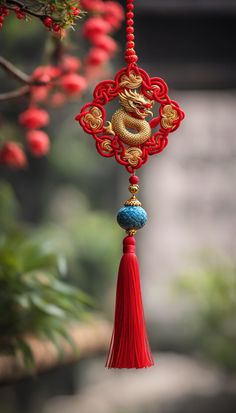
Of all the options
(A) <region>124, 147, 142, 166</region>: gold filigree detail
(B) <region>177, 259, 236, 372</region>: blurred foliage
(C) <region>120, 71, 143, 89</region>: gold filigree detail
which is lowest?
(A) <region>124, 147, 142, 166</region>: gold filigree detail

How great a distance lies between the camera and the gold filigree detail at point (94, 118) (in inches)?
52.4

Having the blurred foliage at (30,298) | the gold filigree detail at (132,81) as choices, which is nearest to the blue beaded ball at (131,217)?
the gold filigree detail at (132,81)

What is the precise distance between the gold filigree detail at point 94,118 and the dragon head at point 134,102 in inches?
1.9

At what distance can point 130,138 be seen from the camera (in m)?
1.34

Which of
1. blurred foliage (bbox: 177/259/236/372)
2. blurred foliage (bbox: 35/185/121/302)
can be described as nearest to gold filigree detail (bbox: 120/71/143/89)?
blurred foliage (bbox: 35/185/121/302)

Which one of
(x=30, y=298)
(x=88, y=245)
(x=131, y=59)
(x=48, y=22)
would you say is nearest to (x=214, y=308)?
(x=88, y=245)

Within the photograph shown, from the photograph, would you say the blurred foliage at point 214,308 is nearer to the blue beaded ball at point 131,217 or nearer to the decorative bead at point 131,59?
the blue beaded ball at point 131,217

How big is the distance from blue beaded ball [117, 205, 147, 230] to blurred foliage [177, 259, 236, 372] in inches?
109

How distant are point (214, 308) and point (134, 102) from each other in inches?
114

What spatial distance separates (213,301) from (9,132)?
1779 millimetres

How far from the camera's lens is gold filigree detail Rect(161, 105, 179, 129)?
1.36 meters

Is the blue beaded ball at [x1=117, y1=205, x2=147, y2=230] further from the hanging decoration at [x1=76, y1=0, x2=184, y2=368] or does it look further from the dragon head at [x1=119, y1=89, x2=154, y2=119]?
the dragon head at [x1=119, y1=89, x2=154, y2=119]

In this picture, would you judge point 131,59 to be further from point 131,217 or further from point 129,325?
point 129,325

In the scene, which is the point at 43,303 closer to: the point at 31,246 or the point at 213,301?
the point at 31,246
